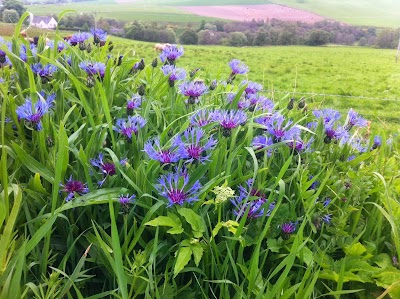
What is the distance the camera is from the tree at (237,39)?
1845 millimetres

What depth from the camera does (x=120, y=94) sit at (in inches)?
29.2

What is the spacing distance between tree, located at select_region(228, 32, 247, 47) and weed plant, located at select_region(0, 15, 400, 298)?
128cm

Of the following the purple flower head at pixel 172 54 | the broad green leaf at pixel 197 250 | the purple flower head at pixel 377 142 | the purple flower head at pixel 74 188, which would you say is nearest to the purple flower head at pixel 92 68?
the purple flower head at pixel 172 54

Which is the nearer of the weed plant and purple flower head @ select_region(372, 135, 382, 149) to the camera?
the weed plant

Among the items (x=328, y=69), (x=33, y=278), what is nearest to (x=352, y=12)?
(x=328, y=69)

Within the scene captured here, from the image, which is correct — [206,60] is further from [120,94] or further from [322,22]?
[120,94]

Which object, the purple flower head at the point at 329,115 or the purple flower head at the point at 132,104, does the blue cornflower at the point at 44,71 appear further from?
the purple flower head at the point at 329,115

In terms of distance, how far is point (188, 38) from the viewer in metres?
1.86

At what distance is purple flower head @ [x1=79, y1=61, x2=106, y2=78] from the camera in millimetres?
640

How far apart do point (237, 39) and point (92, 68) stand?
4.29 ft

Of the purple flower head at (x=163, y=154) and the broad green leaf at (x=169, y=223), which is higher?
the purple flower head at (x=163, y=154)

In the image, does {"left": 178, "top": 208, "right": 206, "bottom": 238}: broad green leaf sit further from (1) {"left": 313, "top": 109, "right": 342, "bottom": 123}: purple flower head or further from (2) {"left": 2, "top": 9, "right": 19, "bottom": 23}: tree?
(2) {"left": 2, "top": 9, "right": 19, "bottom": 23}: tree

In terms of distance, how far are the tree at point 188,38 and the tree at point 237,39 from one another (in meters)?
0.16

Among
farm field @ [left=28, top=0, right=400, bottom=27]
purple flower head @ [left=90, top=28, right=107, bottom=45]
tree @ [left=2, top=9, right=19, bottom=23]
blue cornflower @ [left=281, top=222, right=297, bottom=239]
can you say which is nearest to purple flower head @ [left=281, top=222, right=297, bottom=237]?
blue cornflower @ [left=281, top=222, right=297, bottom=239]
